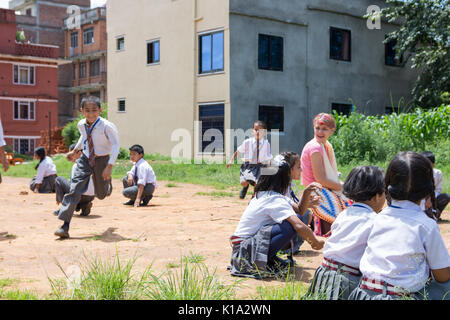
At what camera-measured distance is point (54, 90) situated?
42.9m

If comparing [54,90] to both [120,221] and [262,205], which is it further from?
[262,205]

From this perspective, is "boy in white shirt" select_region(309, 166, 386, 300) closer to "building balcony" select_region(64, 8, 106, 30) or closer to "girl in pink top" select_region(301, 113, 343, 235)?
"girl in pink top" select_region(301, 113, 343, 235)

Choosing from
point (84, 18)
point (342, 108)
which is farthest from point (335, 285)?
point (84, 18)

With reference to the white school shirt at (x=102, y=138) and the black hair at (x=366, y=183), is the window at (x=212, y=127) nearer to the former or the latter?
the white school shirt at (x=102, y=138)

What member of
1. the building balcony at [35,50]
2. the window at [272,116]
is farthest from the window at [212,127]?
the building balcony at [35,50]

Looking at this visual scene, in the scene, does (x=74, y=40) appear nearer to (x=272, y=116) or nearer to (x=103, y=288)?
(x=272, y=116)

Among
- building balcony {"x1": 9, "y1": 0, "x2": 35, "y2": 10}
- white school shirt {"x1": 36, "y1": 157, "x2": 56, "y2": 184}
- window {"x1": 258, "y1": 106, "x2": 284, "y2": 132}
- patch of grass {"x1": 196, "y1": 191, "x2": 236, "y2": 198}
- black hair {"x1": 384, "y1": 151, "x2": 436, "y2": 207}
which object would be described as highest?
building balcony {"x1": 9, "y1": 0, "x2": 35, "y2": 10}

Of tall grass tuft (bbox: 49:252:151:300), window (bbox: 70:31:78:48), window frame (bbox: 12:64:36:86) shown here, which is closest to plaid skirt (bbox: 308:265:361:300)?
tall grass tuft (bbox: 49:252:151:300)

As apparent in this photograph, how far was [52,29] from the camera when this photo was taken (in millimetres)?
53062

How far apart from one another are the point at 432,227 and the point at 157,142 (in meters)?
23.3

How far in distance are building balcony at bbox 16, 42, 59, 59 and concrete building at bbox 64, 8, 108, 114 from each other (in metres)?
5.64

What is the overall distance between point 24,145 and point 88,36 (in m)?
14.1

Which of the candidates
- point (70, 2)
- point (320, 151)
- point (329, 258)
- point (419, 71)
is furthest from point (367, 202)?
point (70, 2)

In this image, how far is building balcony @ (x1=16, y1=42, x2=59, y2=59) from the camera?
40.8 metres
